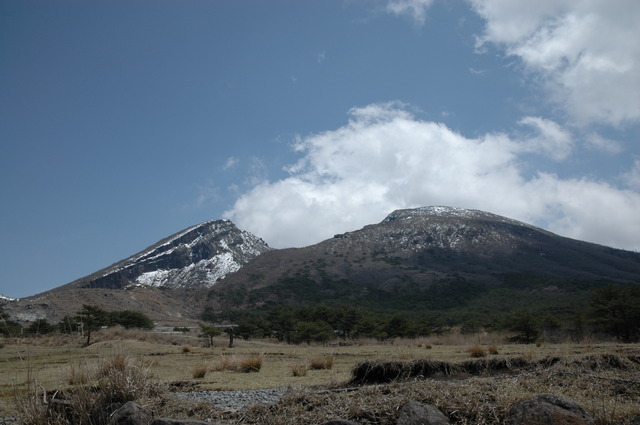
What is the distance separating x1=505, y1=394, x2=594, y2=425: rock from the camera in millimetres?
5307

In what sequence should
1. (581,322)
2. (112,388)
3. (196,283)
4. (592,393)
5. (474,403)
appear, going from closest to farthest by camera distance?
(474,403)
(112,388)
(592,393)
(581,322)
(196,283)

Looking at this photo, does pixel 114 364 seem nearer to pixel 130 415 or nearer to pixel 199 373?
pixel 130 415

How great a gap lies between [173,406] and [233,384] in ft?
14.2

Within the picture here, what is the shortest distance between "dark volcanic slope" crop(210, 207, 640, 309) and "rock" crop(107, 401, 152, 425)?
91740mm

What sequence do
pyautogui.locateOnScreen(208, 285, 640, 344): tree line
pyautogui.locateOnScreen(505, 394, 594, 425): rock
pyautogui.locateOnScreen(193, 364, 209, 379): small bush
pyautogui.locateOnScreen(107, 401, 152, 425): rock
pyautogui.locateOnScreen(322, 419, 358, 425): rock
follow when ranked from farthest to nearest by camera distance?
1. pyautogui.locateOnScreen(208, 285, 640, 344): tree line
2. pyautogui.locateOnScreen(193, 364, 209, 379): small bush
3. pyautogui.locateOnScreen(107, 401, 152, 425): rock
4. pyautogui.locateOnScreen(322, 419, 358, 425): rock
5. pyautogui.locateOnScreen(505, 394, 594, 425): rock

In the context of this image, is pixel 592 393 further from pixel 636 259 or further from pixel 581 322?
pixel 636 259

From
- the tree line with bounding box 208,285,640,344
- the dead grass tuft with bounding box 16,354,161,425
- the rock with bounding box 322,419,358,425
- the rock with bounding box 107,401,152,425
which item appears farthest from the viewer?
the tree line with bounding box 208,285,640,344

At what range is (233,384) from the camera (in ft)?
36.6

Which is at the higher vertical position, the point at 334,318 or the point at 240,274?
the point at 240,274

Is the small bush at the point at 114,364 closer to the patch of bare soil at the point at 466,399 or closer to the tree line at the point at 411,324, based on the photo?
the patch of bare soil at the point at 466,399

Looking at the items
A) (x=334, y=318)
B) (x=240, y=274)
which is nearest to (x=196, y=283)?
(x=240, y=274)

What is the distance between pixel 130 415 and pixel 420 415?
383 cm

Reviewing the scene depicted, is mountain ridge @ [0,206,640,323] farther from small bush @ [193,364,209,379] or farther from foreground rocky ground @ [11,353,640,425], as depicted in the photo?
foreground rocky ground @ [11,353,640,425]

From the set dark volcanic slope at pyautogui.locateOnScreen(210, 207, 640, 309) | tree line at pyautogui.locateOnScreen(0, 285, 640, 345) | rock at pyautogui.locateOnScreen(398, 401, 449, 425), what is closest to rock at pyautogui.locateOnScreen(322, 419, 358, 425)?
rock at pyautogui.locateOnScreen(398, 401, 449, 425)
